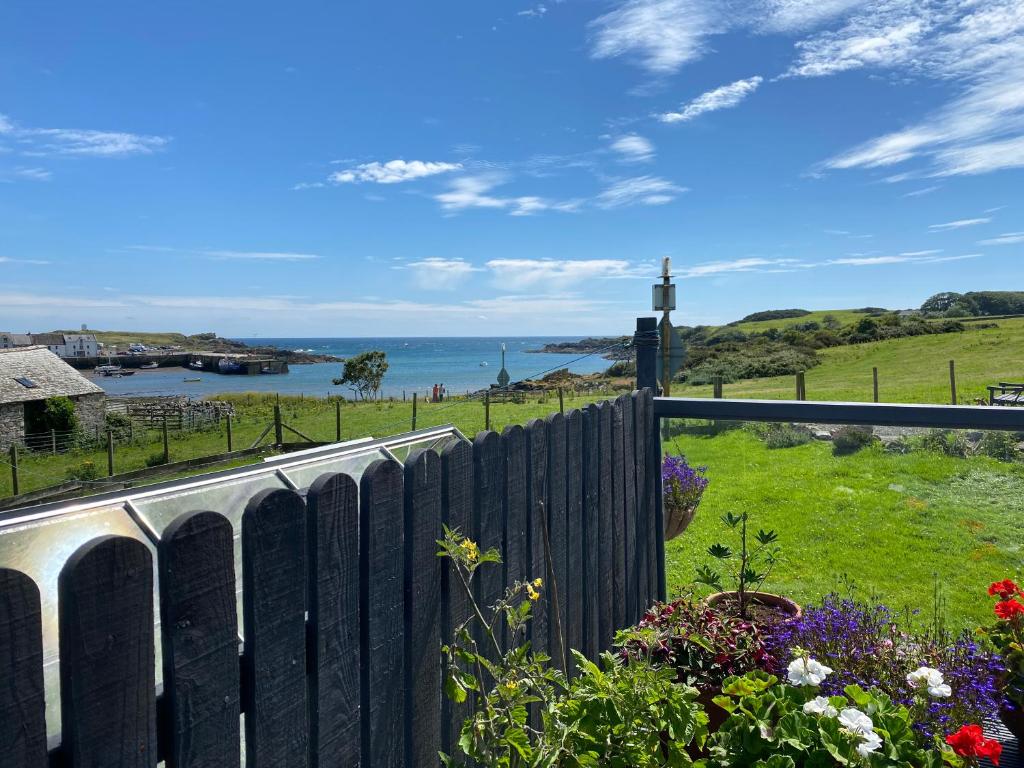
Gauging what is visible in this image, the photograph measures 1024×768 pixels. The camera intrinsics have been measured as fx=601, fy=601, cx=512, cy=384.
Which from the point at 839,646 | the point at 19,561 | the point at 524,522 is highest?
the point at 19,561

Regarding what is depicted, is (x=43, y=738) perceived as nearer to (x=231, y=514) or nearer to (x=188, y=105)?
(x=231, y=514)

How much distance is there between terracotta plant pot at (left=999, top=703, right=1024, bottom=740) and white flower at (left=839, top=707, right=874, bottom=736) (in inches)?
53.2

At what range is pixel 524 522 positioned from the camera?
2100 mm

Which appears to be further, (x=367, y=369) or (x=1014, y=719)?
(x=367, y=369)

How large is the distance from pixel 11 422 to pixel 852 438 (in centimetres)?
2952

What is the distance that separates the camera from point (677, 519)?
348 cm

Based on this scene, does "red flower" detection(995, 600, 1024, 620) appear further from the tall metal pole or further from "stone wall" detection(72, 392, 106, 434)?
"stone wall" detection(72, 392, 106, 434)

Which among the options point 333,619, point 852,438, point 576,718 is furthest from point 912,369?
point 333,619

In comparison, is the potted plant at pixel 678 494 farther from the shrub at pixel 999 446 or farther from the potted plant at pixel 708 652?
the shrub at pixel 999 446

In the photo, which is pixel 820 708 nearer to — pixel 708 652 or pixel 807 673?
pixel 807 673

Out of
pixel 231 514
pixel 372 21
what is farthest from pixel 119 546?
pixel 372 21

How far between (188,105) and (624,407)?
22.1 m

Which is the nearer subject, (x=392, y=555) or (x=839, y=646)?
(x=392, y=555)

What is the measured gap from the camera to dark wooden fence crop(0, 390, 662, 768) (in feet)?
2.69
